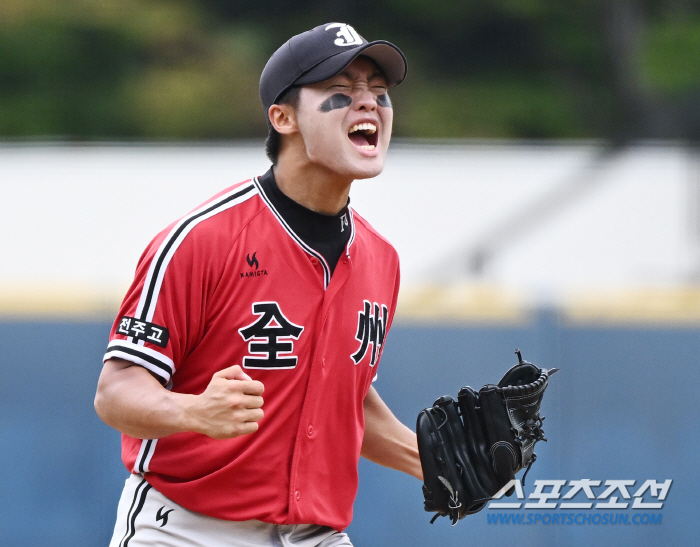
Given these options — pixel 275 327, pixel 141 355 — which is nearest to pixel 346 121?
pixel 275 327

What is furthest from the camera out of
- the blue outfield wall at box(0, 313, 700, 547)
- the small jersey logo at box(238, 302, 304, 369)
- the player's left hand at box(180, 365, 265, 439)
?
the blue outfield wall at box(0, 313, 700, 547)

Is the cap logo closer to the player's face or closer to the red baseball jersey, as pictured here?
the player's face

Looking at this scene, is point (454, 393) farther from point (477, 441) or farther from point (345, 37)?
point (345, 37)

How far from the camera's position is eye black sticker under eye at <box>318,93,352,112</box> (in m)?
2.32

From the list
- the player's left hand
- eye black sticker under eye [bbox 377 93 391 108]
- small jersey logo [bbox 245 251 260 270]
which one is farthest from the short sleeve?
eye black sticker under eye [bbox 377 93 391 108]

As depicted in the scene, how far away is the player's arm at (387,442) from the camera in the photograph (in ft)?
8.72

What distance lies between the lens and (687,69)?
29.7ft

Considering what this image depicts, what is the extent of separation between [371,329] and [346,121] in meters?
0.53

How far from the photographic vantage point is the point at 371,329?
246 centimetres

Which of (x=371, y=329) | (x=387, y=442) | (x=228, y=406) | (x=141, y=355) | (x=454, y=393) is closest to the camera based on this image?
(x=228, y=406)

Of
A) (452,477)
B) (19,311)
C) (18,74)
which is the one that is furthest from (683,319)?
(18,74)

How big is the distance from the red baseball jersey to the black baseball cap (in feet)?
0.90

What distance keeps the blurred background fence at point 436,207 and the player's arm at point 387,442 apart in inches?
62.0

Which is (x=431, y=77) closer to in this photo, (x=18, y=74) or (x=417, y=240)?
(x=417, y=240)
